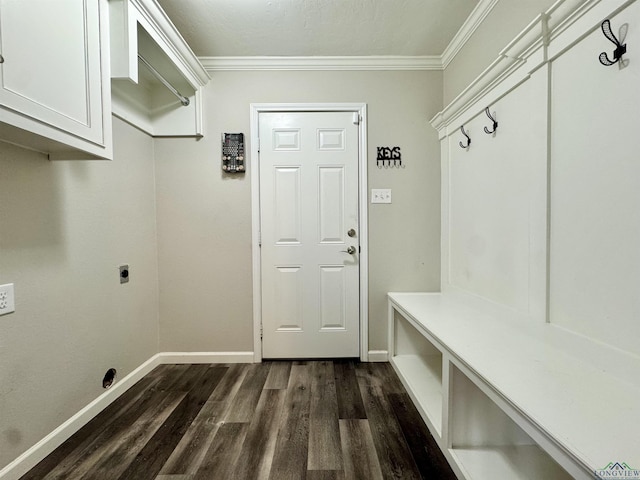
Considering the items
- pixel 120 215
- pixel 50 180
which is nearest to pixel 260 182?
pixel 120 215

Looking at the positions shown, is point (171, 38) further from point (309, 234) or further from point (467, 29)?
point (467, 29)

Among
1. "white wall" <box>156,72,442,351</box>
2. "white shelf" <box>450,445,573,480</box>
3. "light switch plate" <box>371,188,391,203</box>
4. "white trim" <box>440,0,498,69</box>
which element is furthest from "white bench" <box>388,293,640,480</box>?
"white trim" <box>440,0,498,69</box>

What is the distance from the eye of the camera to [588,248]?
0.94 m

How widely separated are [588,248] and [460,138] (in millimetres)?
1123

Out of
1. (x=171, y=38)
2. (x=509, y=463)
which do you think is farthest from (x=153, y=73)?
(x=509, y=463)

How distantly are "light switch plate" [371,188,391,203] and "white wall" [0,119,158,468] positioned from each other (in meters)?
1.76

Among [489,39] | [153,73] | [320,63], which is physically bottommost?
[153,73]

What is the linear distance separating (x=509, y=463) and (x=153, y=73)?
271 centimetres

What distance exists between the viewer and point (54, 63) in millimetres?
980

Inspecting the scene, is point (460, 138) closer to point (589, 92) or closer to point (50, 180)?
point (589, 92)

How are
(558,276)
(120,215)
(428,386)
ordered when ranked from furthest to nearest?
(120,215), (428,386), (558,276)

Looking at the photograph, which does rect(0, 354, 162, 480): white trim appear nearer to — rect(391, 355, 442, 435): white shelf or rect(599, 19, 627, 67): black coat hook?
rect(391, 355, 442, 435): white shelf

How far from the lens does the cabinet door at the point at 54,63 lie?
0.86 metres

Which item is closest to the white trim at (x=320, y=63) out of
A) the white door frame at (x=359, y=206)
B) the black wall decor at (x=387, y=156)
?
the white door frame at (x=359, y=206)
